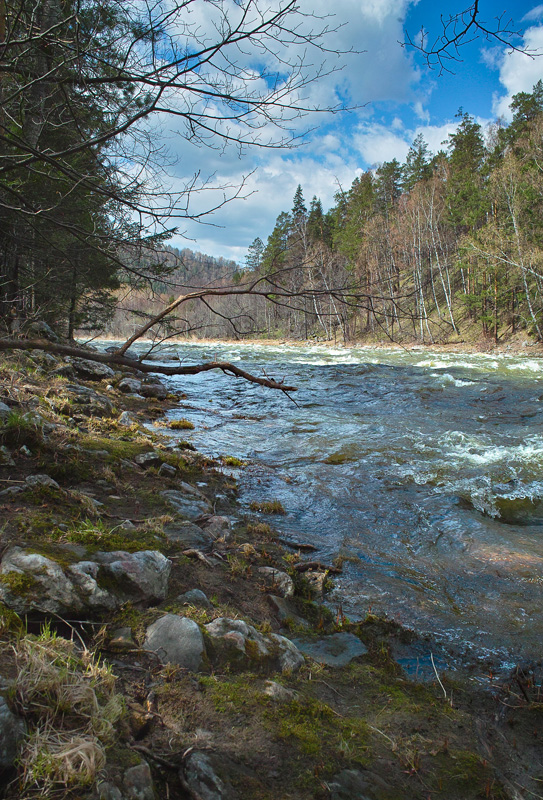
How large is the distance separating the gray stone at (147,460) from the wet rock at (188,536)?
1.53 metres

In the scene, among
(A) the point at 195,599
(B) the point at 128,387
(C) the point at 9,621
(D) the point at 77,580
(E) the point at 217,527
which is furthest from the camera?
(B) the point at 128,387

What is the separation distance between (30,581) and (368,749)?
1744mm

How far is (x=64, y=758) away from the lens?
1249mm

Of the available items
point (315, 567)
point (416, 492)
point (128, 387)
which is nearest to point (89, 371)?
point (128, 387)

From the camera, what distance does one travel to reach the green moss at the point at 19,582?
195 cm

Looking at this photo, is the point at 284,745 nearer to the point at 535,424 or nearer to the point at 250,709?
the point at 250,709

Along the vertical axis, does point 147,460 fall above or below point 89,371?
below

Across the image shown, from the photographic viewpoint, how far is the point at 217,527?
13.5 feet

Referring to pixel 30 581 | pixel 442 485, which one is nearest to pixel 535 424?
pixel 442 485

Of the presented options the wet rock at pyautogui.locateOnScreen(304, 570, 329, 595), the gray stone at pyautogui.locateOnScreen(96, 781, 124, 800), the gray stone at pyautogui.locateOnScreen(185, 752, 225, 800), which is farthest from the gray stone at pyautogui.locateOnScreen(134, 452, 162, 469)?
the gray stone at pyautogui.locateOnScreen(96, 781, 124, 800)

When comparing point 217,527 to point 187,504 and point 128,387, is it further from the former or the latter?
point 128,387

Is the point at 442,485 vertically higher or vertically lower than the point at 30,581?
lower

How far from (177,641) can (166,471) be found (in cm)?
327

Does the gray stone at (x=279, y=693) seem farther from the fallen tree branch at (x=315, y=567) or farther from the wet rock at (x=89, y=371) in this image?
the wet rock at (x=89, y=371)
